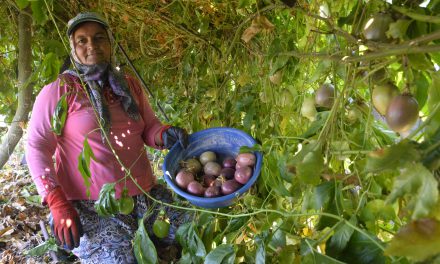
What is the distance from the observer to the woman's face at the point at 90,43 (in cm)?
145

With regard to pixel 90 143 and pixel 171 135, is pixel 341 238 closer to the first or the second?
pixel 171 135

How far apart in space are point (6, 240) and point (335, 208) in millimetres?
2332

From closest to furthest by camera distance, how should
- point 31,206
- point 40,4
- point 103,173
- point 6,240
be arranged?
point 40,4
point 103,173
point 6,240
point 31,206

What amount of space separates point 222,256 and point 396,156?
0.58 meters

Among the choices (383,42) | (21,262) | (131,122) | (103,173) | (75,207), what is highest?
(383,42)

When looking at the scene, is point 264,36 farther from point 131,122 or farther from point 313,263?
point 313,263

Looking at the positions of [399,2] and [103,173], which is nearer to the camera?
[399,2]

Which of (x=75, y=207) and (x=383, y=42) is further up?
(x=383, y=42)

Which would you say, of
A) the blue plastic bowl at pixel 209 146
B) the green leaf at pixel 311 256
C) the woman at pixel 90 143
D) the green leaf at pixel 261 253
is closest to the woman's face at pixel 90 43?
the woman at pixel 90 143

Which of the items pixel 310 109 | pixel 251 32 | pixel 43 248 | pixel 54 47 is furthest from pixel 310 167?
pixel 43 248

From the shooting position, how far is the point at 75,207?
4.91 ft

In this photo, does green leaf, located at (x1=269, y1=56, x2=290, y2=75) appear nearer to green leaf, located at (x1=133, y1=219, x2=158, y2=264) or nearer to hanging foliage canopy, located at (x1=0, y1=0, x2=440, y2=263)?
hanging foliage canopy, located at (x1=0, y1=0, x2=440, y2=263)

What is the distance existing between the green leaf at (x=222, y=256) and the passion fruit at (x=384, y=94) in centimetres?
48

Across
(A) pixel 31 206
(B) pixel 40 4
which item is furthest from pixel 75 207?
(A) pixel 31 206
